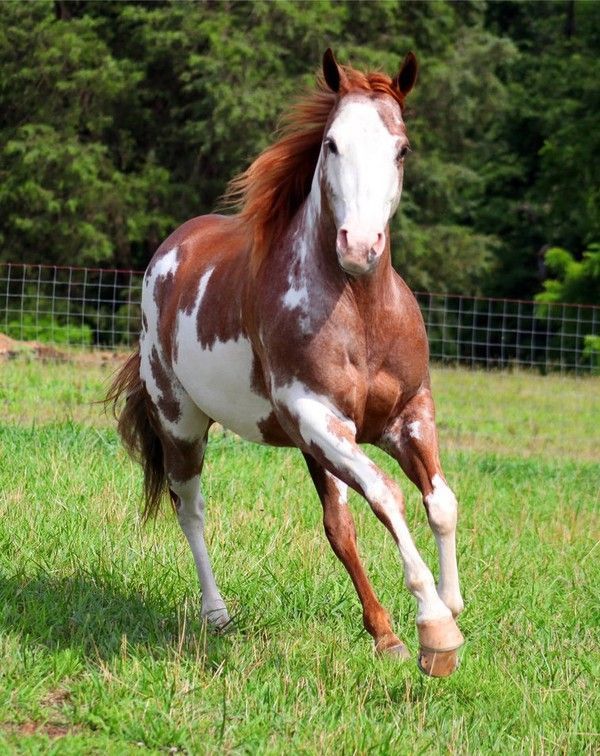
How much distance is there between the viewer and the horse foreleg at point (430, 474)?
13.0 feet

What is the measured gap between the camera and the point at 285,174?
14.6 feet

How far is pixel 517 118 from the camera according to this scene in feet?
103

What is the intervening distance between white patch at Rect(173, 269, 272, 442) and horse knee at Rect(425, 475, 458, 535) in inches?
30.0

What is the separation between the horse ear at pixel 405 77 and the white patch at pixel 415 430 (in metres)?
1.15

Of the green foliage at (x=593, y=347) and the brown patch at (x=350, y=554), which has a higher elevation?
the brown patch at (x=350, y=554)

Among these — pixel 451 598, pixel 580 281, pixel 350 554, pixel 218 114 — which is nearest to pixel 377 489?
pixel 451 598

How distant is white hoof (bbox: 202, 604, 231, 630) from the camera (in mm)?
4852

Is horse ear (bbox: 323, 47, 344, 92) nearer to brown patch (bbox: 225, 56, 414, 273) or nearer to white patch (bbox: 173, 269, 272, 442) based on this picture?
brown patch (bbox: 225, 56, 414, 273)

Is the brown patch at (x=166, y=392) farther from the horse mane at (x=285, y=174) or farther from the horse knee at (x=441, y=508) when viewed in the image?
the horse knee at (x=441, y=508)

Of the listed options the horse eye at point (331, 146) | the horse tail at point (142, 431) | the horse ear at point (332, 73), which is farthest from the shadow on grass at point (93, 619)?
the horse ear at point (332, 73)

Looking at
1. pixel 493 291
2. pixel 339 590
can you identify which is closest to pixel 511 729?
pixel 339 590

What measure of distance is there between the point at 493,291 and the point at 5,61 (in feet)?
47.5

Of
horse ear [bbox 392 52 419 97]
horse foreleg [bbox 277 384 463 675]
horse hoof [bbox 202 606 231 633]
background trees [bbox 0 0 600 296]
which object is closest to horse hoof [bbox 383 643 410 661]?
horse foreleg [bbox 277 384 463 675]

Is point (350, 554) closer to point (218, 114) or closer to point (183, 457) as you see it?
point (183, 457)
